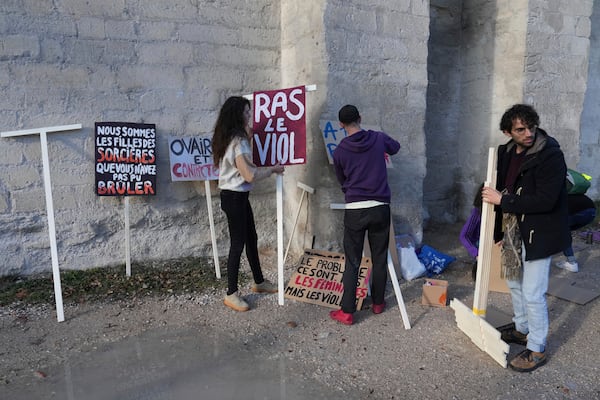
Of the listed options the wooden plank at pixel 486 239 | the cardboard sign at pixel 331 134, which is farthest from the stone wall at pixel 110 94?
the wooden plank at pixel 486 239

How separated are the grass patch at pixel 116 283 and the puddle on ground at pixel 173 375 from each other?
38.2 inches

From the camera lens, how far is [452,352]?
3264 millimetres

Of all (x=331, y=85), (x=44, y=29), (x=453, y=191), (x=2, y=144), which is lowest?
(x=453, y=191)

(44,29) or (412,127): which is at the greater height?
(44,29)

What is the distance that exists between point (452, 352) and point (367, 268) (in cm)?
117

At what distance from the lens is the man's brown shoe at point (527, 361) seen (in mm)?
2975

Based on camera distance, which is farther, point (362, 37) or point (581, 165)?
point (581, 165)

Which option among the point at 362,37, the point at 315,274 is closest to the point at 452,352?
the point at 315,274

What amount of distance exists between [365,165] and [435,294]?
4.86ft

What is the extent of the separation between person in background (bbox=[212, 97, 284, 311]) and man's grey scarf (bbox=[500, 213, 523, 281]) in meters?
1.87

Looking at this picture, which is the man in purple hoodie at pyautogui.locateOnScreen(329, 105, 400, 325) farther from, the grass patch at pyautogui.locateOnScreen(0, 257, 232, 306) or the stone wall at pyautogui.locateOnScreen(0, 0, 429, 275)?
the grass patch at pyautogui.locateOnScreen(0, 257, 232, 306)

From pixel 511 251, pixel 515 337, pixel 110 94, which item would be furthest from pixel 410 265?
pixel 110 94

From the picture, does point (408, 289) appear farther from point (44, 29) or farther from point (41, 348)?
point (44, 29)

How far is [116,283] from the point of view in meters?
4.45
